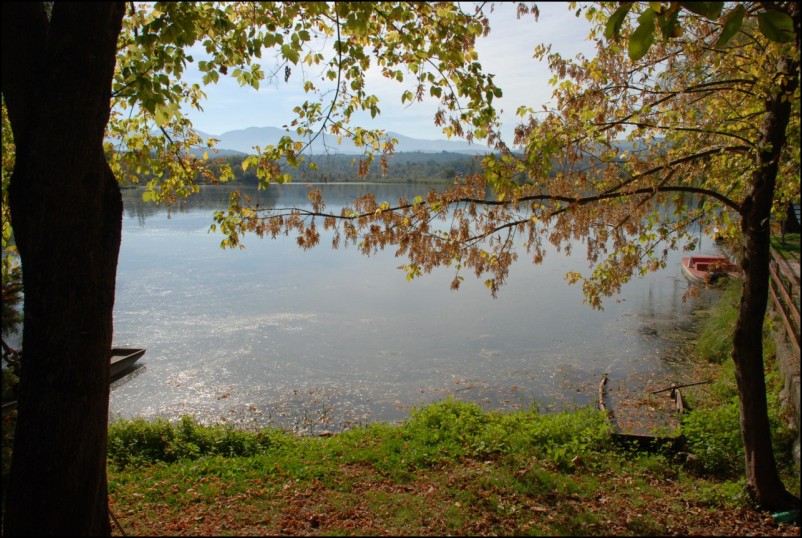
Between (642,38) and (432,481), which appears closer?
(642,38)

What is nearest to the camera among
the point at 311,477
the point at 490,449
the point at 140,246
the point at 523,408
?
the point at 311,477

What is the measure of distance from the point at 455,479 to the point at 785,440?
3.65 metres

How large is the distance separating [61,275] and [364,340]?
43.3 ft

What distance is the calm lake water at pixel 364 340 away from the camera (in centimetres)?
1170

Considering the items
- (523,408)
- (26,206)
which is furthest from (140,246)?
(26,206)

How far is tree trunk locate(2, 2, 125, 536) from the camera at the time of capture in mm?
3131

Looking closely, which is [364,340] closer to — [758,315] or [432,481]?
[432,481]

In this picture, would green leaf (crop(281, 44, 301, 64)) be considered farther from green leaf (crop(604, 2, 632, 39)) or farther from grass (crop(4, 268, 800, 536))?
grass (crop(4, 268, 800, 536))

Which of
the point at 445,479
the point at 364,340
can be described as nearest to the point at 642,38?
the point at 445,479

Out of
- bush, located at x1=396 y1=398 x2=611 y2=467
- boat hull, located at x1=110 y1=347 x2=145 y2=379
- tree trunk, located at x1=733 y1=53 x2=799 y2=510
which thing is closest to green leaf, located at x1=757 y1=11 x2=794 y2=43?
tree trunk, located at x1=733 y1=53 x2=799 y2=510

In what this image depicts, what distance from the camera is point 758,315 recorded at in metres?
5.18

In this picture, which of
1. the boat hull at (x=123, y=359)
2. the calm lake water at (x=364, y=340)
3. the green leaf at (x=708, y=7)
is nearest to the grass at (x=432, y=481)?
the calm lake water at (x=364, y=340)

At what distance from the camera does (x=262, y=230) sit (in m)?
5.95

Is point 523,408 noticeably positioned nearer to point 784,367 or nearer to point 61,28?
point 784,367
